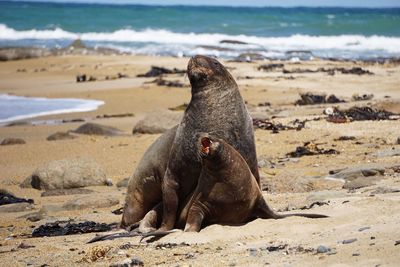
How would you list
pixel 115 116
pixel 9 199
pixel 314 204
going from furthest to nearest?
pixel 115 116, pixel 9 199, pixel 314 204

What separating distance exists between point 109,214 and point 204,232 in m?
2.48

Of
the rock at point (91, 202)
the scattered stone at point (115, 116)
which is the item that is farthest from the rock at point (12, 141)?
the rock at point (91, 202)

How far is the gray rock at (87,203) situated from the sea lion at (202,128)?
2.35 metres

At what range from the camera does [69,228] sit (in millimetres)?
7883

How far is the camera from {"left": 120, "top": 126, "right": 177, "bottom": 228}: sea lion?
24.4 ft

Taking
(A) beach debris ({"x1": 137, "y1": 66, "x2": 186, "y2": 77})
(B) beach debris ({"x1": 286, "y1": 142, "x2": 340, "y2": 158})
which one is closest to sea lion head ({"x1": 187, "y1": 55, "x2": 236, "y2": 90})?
(B) beach debris ({"x1": 286, "y1": 142, "x2": 340, "y2": 158})

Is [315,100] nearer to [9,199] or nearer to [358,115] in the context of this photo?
[358,115]

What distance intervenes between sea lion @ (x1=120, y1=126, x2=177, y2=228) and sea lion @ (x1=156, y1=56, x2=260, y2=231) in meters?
0.30

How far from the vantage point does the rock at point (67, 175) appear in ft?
35.3

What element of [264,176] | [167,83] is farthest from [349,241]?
[167,83]

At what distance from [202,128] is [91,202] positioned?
2833 mm

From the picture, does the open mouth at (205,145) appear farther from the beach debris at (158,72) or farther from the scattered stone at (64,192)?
the beach debris at (158,72)

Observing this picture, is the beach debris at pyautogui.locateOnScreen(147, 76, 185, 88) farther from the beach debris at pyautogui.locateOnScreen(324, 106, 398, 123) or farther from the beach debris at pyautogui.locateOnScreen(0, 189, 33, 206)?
the beach debris at pyautogui.locateOnScreen(0, 189, 33, 206)

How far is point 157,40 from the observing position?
170ft
